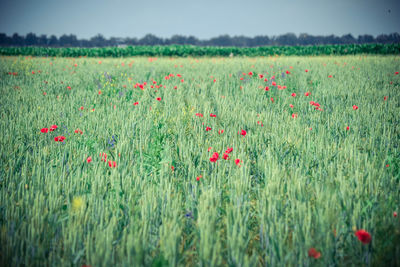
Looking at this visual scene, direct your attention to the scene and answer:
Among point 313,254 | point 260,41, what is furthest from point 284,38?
point 313,254

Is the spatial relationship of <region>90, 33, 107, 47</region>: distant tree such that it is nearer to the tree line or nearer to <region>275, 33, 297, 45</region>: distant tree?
the tree line

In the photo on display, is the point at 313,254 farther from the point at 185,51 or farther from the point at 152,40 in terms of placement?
the point at 152,40

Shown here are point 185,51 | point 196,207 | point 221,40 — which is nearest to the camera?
point 196,207

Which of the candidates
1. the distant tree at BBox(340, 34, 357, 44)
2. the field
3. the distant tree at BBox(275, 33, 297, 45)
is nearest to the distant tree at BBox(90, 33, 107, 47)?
the distant tree at BBox(275, 33, 297, 45)

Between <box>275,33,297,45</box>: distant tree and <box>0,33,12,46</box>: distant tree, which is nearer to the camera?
<box>0,33,12,46</box>: distant tree

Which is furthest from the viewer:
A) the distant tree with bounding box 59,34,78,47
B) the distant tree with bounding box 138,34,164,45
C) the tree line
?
the distant tree with bounding box 138,34,164,45

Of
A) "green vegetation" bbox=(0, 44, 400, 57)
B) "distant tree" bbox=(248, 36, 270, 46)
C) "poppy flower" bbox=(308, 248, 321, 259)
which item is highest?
"distant tree" bbox=(248, 36, 270, 46)

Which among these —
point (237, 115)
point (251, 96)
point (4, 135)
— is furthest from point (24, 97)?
point (251, 96)

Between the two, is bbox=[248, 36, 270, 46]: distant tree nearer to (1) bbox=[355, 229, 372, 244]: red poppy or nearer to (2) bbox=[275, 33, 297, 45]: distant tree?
(2) bbox=[275, 33, 297, 45]: distant tree

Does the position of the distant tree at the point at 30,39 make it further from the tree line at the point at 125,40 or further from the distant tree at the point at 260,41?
the distant tree at the point at 260,41

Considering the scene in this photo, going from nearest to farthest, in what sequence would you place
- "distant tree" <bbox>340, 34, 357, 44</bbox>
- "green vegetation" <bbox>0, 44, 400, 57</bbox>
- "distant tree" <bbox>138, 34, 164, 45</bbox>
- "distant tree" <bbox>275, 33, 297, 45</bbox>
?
"green vegetation" <bbox>0, 44, 400, 57</bbox> → "distant tree" <bbox>340, 34, 357, 44</bbox> → "distant tree" <bbox>275, 33, 297, 45</bbox> → "distant tree" <bbox>138, 34, 164, 45</bbox>

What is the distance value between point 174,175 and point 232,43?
326 feet

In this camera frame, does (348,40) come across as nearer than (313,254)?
No

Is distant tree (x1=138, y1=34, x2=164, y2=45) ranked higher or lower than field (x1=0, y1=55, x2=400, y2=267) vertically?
higher
